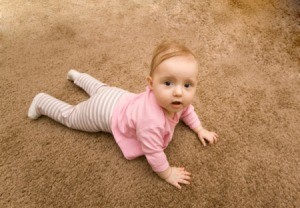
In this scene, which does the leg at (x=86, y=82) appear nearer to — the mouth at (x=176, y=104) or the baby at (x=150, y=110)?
the baby at (x=150, y=110)

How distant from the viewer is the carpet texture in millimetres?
904

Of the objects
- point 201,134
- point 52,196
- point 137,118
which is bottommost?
point 52,196

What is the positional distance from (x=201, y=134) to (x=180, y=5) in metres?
0.77

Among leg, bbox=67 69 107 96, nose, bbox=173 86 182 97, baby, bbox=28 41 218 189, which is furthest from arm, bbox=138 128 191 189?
leg, bbox=67 69 107 96

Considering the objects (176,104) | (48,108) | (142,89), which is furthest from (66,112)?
(176,104)

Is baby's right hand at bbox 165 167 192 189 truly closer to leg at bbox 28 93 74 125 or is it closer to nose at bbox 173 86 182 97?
nose at bbox 173 86 182 97

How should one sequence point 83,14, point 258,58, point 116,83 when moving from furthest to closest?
point 83,14 → point 258,58 → point 116,83

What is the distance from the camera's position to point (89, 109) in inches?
37.5

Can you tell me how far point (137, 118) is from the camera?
33.9 inches

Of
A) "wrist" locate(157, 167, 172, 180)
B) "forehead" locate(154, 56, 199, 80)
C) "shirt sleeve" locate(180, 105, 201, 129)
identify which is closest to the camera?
"forehead" locate(154, 56, 199, 80)

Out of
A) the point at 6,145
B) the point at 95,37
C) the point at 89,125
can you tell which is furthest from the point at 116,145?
the point at 95,37

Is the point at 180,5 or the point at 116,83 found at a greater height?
the point at 180,5

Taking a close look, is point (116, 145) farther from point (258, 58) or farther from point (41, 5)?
point (41, 5)

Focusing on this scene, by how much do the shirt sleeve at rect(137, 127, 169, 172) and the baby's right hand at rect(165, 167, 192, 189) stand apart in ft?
0.17
